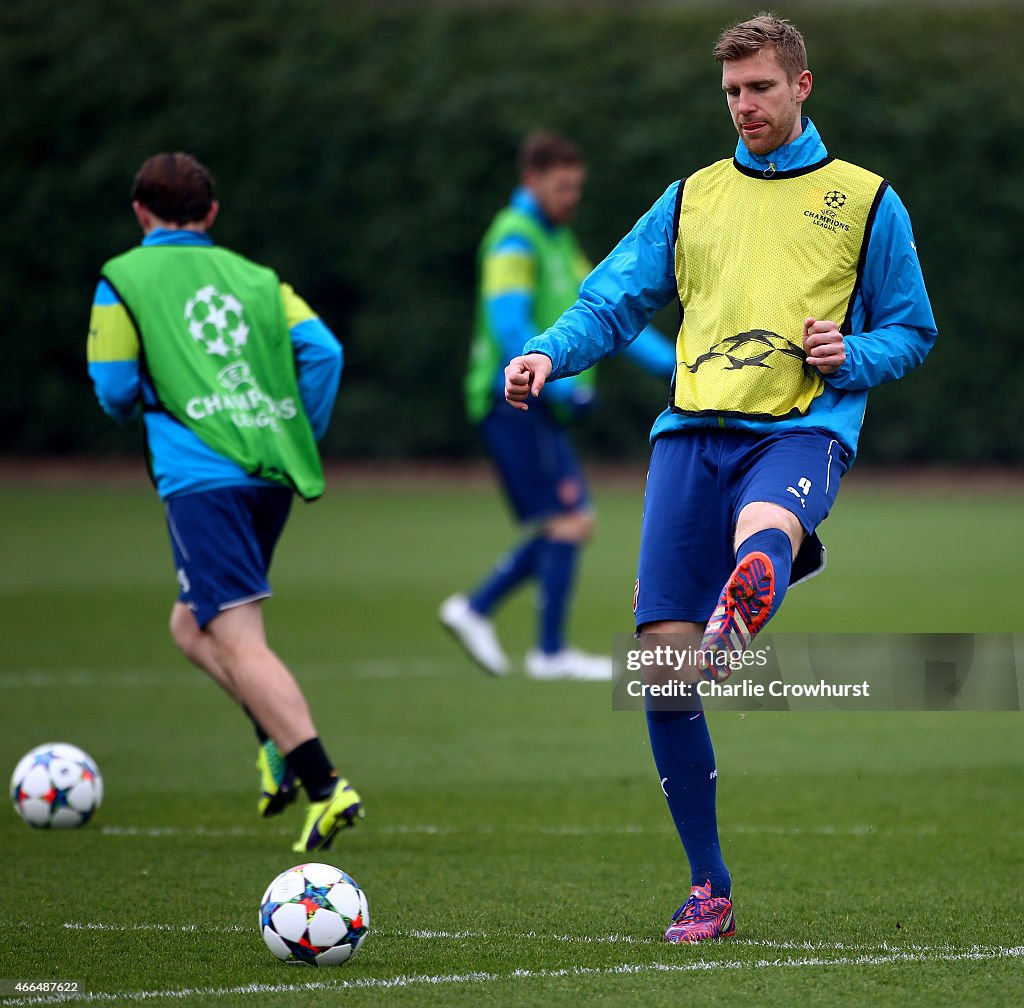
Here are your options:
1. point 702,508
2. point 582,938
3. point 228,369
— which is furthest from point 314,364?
point 582,938

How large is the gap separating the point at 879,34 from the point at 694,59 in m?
2.30

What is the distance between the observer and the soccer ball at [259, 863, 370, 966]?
4707 millimetres

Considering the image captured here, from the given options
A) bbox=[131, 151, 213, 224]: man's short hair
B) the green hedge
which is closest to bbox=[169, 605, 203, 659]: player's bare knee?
bbox=[131, 151, 213, 224]: man's short hair

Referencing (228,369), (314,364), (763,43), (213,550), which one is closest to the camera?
(763,43)

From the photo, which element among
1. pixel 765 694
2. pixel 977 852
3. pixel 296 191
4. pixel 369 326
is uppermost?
pixel 296 191

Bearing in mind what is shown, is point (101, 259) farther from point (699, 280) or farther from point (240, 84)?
point (699, 280)

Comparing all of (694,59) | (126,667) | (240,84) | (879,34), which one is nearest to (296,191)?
(240,84)

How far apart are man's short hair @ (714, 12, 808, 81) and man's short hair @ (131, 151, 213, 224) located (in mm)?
2237

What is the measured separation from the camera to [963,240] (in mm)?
22938

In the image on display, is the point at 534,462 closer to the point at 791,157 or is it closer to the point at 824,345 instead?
the point at 791,157

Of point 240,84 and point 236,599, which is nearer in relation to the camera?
point 236,599

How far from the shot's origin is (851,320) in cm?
510

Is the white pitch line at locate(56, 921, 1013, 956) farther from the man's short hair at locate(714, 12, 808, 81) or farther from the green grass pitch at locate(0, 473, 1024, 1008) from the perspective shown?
the man's short hair at locate(714, 12, 808, 81)

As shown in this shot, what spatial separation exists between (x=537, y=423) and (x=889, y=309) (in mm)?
5784
